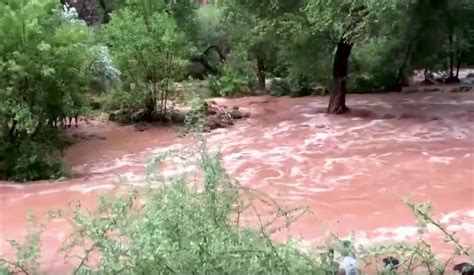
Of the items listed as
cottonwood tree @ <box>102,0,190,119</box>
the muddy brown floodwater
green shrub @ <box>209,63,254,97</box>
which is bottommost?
the muddy brown floodwater

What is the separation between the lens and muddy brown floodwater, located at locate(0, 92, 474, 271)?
7672 mm

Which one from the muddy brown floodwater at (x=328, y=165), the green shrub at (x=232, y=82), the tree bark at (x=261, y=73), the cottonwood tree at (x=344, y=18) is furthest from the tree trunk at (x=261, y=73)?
the cottonwood tree at (x=344, y=18)

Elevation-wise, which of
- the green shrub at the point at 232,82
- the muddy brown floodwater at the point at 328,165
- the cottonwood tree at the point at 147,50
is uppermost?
the cottonwood tree at the point at 147,50

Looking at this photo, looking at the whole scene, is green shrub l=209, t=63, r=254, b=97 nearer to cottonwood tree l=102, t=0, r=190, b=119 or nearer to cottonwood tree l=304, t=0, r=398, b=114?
cottonwood tree l=102, t=0, r=190, b=119

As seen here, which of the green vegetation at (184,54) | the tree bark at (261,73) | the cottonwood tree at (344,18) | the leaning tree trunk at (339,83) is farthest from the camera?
the tree bark at (261,73)

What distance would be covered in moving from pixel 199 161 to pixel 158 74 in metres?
11.9

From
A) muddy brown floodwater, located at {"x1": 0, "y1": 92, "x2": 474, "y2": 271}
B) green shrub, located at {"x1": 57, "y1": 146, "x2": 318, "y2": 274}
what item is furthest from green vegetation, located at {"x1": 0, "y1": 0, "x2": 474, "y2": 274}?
muddy brown floodwater, located at {"x1": 0, "y1": 92, "x2": 474, "y2": 271}

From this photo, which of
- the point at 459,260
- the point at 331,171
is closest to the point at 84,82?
the point at 331,171

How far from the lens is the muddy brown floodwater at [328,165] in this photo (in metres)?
7.67

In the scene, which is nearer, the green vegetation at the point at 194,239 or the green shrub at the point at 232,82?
the green vegetation at the point at 194,239

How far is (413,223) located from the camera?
292 inches

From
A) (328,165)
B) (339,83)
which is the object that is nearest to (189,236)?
(328,165)

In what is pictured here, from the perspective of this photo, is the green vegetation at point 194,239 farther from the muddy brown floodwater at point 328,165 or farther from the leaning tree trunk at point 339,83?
the leaning tree trunk at point 339,83

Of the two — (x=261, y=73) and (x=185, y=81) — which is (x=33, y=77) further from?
(x=261, y=73)
